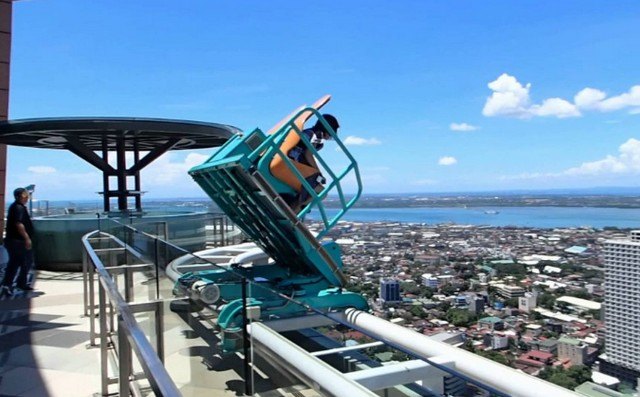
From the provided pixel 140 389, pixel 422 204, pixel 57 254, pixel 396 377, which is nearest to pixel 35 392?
pixel 140 389

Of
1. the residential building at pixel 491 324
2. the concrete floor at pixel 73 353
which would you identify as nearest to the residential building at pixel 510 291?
the residential building at pixel 491 324

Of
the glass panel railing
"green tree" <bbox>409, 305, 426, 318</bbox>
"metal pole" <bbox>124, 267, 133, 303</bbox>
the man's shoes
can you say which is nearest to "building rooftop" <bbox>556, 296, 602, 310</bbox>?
"green tree" <bbox>409, 305, 426, 318</bbox>

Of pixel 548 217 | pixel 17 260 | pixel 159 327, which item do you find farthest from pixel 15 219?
pixel 548 217

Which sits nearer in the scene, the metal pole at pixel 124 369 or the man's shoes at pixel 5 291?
the metal pole at pixel 124 369

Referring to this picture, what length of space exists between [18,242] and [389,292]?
22.3 feet

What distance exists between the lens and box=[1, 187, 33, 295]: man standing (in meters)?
8.98

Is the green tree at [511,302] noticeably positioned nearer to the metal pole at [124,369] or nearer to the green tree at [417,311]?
the green tree at [417,311]

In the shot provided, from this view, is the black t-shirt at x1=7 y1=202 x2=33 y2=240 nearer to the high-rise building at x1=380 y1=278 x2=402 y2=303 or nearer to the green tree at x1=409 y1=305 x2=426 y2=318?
the high-rise building at x1=380 y1=278 x2=402 y2=303

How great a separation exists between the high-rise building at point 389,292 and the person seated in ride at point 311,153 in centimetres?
315

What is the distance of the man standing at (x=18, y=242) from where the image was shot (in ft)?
29.5

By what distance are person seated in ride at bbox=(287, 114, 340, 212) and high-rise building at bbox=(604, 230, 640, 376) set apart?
15.8ft

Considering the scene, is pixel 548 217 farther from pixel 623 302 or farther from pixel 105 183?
pixel 105 183

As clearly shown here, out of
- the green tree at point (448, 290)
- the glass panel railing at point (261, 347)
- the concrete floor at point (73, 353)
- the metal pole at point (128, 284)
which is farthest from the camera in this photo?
the green tree at point (448, 290)

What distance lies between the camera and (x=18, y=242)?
8969mm
